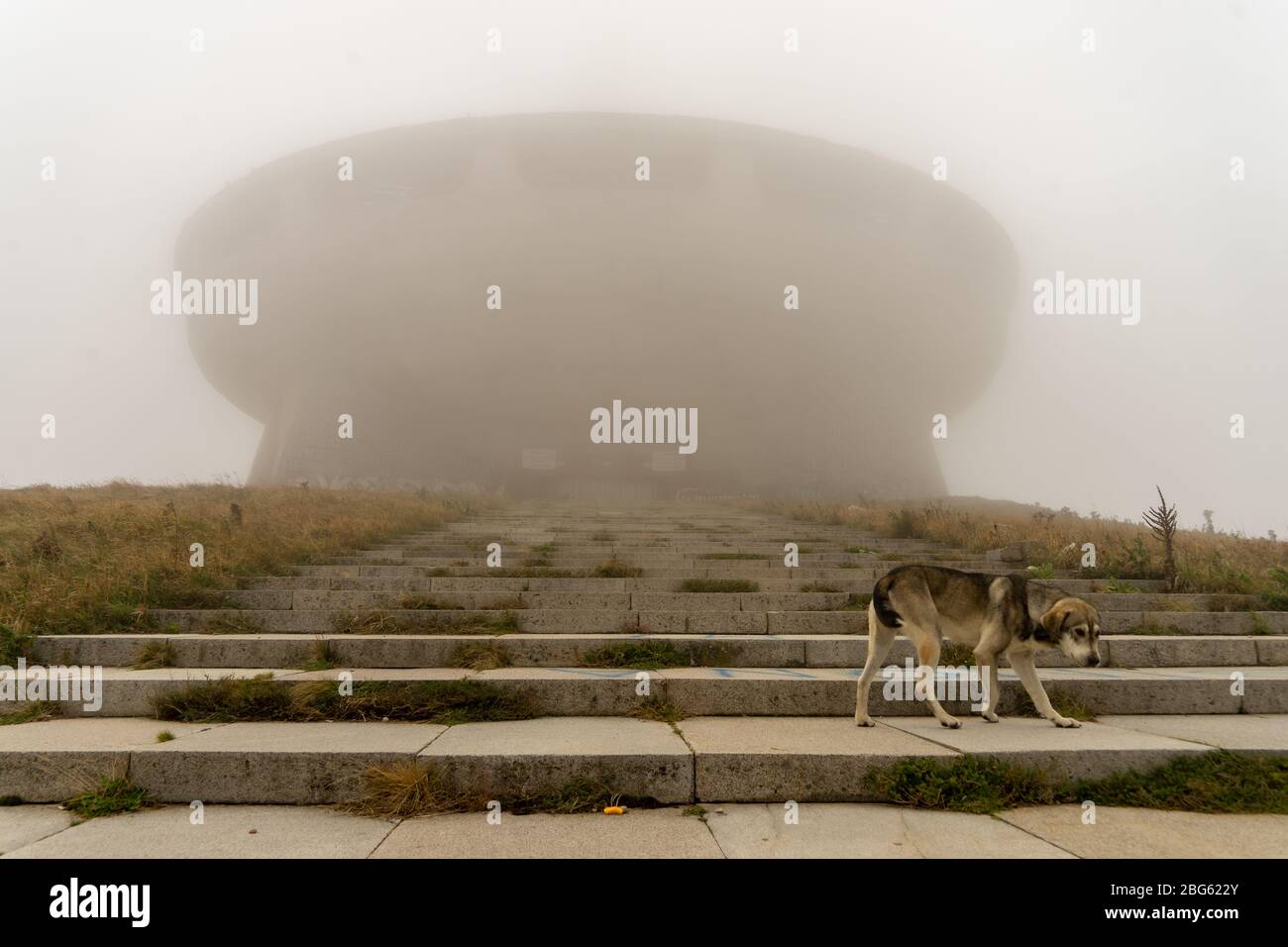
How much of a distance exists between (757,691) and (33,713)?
4.91 metres

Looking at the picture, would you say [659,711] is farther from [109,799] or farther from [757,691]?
[109,799]

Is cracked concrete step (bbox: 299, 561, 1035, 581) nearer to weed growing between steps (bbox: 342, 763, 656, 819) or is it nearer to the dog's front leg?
the dog's front leg

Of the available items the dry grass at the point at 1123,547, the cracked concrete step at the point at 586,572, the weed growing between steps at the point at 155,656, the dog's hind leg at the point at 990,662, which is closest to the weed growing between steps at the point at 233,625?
the weed growing between steps at the point at 155,656

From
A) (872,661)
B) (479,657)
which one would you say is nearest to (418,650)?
(479,657)

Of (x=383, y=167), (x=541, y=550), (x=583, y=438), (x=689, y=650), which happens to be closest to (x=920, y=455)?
(x=583, y=438)

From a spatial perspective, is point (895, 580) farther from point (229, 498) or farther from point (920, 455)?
point (920, 455)

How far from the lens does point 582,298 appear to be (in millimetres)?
42656

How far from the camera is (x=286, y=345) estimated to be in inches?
1841

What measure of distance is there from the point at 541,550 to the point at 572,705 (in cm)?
657

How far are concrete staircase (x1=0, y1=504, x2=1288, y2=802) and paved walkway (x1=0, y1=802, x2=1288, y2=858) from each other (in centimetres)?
20

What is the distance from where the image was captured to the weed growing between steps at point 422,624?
21.9ft

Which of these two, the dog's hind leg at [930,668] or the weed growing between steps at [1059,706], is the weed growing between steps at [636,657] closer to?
the dog's hind leg at [930,668]

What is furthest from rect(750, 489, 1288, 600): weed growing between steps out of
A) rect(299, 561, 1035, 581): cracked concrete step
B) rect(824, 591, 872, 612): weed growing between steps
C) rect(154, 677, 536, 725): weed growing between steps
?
rect(154, 677, 536, 725): weed growing between steps

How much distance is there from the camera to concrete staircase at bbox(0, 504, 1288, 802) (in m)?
3.58
